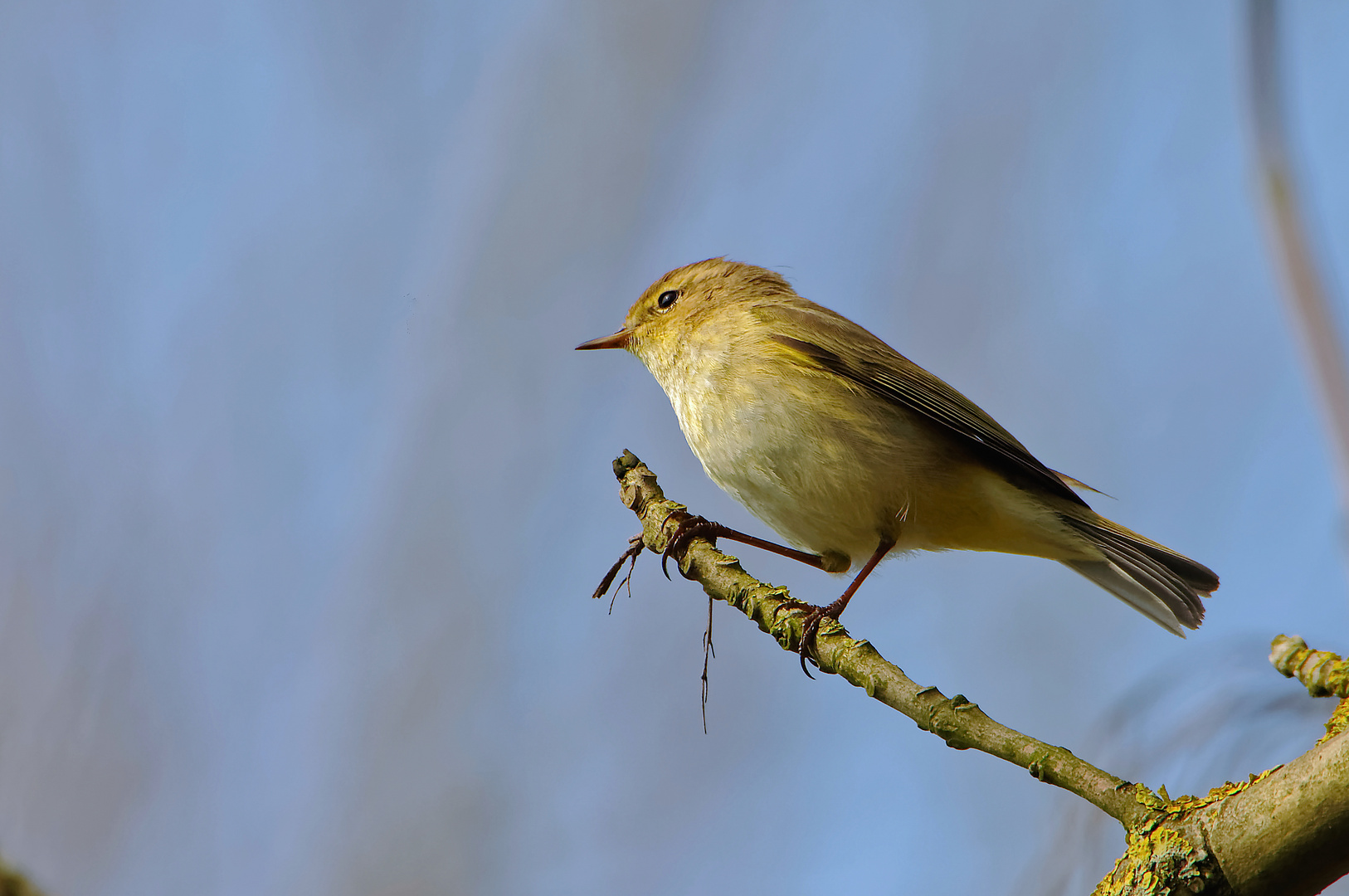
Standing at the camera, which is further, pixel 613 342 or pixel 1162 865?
pixel 613 342

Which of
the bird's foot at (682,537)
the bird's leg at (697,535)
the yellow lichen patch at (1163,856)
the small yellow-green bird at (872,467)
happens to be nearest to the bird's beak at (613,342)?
the small yellow-green bird at (872,467)

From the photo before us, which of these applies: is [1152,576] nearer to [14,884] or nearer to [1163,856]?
[1163,856]

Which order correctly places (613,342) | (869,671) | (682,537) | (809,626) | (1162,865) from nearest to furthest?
(1162,865)
(869,671)
(809,626)
(682,537)
(613,342)

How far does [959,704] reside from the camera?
1.95 metres

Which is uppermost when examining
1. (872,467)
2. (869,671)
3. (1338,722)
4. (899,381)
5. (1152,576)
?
(899,381)

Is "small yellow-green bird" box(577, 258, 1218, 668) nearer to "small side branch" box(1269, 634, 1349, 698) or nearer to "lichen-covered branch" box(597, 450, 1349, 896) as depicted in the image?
"lichen-covered branch" box(597, 450, 1349, 896)

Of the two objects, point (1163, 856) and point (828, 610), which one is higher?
point (828, 610)

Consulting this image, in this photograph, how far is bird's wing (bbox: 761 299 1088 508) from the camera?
151 inches

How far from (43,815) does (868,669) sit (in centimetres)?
357

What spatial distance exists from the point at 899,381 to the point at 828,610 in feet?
5.12

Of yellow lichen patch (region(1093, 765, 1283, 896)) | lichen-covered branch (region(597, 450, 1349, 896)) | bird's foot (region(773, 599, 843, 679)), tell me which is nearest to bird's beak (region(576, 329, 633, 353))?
bird's foot (region(773, 599, 843, 679))

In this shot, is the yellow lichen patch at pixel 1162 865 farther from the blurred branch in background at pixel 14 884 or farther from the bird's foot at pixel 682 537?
the blurred branch in background at pixel 14 884

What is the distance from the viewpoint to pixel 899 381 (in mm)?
4008

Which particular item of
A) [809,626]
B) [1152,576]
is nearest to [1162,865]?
[809,626]
